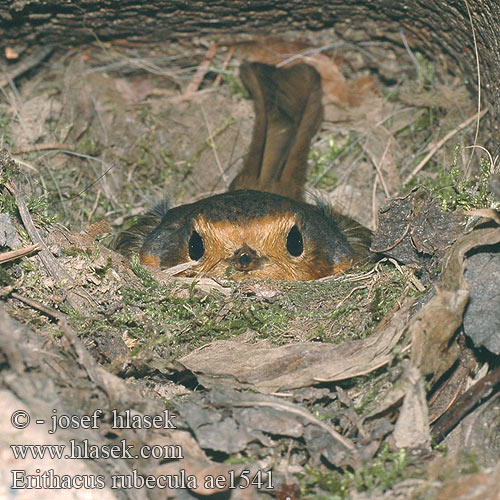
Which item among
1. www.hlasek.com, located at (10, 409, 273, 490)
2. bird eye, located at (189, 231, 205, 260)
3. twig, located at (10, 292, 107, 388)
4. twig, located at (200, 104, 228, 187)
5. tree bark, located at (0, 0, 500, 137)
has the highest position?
tree bark, located at (0, 0, 500, 137)

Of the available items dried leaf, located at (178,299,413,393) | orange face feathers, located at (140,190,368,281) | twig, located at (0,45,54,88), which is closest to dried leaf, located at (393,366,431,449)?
dried leaf, located at (178,299,413,393)

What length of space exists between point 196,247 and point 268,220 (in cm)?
55

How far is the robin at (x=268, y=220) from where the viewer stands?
199 inches

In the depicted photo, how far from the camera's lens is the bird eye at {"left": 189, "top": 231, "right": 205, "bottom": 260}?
518 cm

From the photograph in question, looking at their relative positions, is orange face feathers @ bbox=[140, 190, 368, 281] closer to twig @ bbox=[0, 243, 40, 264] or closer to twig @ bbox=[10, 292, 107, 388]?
twig @ bbox=[0, 243, 40, 264]

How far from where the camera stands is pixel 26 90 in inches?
264

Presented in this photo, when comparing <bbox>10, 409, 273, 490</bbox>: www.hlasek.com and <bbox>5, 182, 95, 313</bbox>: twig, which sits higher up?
<bbox>5, 182, 95, 313</bbox>: twig

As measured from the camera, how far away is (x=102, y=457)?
3.17m

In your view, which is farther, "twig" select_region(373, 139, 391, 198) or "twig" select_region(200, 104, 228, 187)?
"twig" select_region(200, 104, 228, 187)

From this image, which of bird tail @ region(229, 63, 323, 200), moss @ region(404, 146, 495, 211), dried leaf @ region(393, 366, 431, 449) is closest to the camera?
dried leaf @ region(393, 366, 431, 449)

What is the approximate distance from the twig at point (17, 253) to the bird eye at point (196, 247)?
1.30m

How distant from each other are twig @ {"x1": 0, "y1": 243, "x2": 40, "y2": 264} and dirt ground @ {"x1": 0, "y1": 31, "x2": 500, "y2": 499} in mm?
67

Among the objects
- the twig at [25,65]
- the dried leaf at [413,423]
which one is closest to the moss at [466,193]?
the dried leaf at [413,423]

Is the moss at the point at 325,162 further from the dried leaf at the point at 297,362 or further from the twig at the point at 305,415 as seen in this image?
the twig at the point at 305,415
